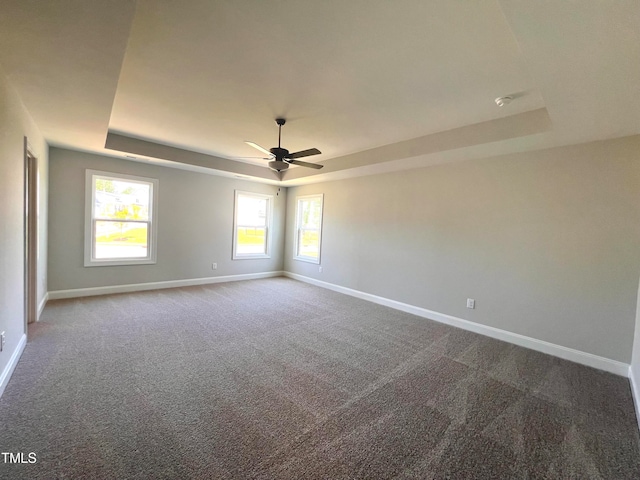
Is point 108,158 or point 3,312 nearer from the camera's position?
point 3,312

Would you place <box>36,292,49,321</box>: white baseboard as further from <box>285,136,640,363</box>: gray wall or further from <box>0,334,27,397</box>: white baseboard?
<box>285,136,640,363</box>: gray wall

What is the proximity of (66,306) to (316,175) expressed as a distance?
15.0ft

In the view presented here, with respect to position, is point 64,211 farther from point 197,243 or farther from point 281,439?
point 281,439

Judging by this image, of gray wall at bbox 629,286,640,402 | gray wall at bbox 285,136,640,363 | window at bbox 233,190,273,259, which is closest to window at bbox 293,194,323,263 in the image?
window at bbox 233,190,273,259

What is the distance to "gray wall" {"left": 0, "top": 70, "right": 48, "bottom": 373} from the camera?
221cm

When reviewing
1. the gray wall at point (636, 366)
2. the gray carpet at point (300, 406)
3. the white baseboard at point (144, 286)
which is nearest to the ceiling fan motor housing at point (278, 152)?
the gray carpet at point (300, 406)

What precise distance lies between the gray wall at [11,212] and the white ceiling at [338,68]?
22cm

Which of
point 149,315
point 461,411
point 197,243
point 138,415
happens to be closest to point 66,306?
point 149,315

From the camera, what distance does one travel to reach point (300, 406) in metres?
2.17

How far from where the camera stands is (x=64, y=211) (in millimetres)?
4590

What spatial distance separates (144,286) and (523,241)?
620 centimetres

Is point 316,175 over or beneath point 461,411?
over

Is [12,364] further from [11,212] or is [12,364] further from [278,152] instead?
[278,152]

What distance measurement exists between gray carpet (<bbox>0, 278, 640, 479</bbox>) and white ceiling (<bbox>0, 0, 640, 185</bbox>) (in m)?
2.39
